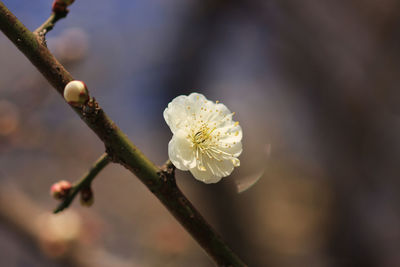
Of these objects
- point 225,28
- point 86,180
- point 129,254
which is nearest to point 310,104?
point 225,28

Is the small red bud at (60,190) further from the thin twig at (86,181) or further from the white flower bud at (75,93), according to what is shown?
the white flower bud at (75,93)

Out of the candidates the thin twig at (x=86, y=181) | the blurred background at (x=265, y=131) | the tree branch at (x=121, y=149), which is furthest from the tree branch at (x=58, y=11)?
the blurred background at (x=265, y=131)

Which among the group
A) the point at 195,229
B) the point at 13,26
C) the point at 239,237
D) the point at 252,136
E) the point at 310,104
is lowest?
the point at 195,229

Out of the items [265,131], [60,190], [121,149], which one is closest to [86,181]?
[60,190]

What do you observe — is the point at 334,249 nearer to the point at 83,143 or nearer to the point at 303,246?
the point at 303,246

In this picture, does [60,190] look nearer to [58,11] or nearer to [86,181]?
[86,181]

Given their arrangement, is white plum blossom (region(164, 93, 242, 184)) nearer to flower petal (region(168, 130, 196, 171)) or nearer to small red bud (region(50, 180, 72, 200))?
flower petal (region(168, 130, 196, 171))
